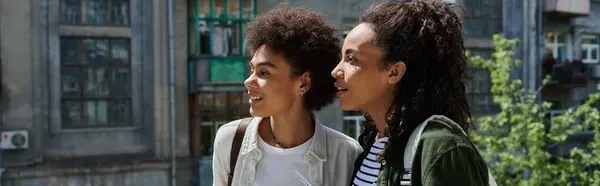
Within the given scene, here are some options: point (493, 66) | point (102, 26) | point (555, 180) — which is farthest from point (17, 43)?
point (555, 180)

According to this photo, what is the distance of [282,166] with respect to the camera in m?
2.59

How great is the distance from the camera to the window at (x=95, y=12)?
13.8 metres

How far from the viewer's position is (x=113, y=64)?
47.3 feet

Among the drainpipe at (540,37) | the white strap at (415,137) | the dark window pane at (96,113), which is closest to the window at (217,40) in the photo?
the dark window pane at (96,113)

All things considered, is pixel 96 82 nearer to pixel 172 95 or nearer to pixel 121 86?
pixel 121 86

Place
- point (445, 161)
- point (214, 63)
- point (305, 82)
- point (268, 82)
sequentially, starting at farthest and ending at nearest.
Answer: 1. point (214, 63)
2. point (305, 82)
3. point (268, 82)
4. point (445, 161)

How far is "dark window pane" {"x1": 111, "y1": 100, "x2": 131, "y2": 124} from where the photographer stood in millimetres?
14578

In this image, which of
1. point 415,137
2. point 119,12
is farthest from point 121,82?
point 415,137

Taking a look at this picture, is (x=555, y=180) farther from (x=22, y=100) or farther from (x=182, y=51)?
(x=22, y=100)

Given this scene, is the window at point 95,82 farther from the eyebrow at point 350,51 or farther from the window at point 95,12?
the eyebrow at point 350,51

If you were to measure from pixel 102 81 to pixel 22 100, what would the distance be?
5.59 ft

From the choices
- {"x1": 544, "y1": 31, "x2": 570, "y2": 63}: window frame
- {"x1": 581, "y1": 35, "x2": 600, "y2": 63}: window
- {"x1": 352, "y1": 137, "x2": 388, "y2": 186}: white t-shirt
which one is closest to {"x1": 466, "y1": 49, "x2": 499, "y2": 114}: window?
{"x1": 544, "y1": 31, "x2": 570, "y2": 63}: window frame

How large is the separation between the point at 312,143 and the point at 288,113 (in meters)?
0.16

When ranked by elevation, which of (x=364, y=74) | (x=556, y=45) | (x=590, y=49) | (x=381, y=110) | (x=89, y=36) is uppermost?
(x=89, y=36)
